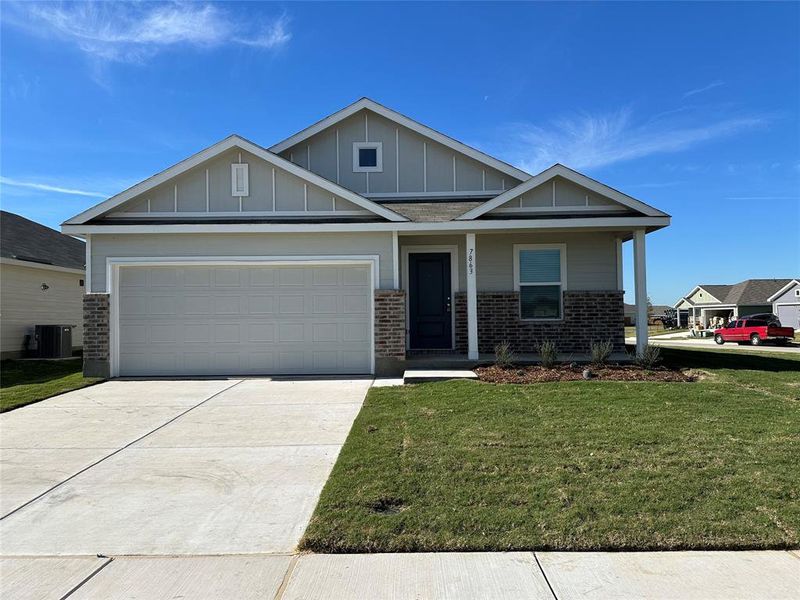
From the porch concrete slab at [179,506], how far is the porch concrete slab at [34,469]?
0.19 m

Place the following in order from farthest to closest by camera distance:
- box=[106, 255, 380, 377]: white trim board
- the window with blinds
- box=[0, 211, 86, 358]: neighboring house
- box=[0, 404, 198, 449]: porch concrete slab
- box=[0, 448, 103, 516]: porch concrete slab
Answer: box=[0, 211, 86, 358]: neighboring house
the window with blinds
box=[106, 255, 380, 377]: white trim board
box=[0, 404, 198, 449]: porch concrete slab
box=[0, 448, 103, 516]: porch concrete slab

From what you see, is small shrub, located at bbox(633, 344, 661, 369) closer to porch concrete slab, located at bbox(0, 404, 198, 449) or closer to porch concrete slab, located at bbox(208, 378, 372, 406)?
porch concrete slab, located at bbox(208, 378, 372, 406)

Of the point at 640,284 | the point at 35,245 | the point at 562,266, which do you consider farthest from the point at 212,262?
the point at 35,245

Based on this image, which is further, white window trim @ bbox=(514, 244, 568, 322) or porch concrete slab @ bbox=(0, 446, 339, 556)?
white window trim @ bbox=(514, 244, 568, 322)

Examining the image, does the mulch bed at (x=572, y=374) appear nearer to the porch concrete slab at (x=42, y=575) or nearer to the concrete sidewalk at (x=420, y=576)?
the concrete sidewalk at (x=420, y=576)

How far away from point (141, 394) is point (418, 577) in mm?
7477

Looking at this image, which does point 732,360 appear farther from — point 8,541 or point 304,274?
point 8,541

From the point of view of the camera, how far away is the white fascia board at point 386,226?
10.8 metres

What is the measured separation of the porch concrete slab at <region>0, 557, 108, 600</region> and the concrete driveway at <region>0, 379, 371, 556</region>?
0.12 meters

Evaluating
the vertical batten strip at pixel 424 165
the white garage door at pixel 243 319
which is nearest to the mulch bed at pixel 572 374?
the white garage door at pixel 243 319

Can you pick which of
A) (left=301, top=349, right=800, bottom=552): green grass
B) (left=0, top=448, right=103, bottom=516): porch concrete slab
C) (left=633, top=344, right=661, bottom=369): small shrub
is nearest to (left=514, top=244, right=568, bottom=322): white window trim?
(left=633, top=344, right=661, bottom=369): small shrub

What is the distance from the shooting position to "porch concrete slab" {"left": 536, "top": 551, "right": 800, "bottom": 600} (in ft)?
10.6

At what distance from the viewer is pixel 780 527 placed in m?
3.95

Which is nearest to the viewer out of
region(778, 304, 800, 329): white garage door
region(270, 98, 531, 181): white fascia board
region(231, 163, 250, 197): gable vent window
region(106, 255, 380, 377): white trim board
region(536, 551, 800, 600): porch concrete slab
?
region(536, 551, 800, 600): porch concrete slab
